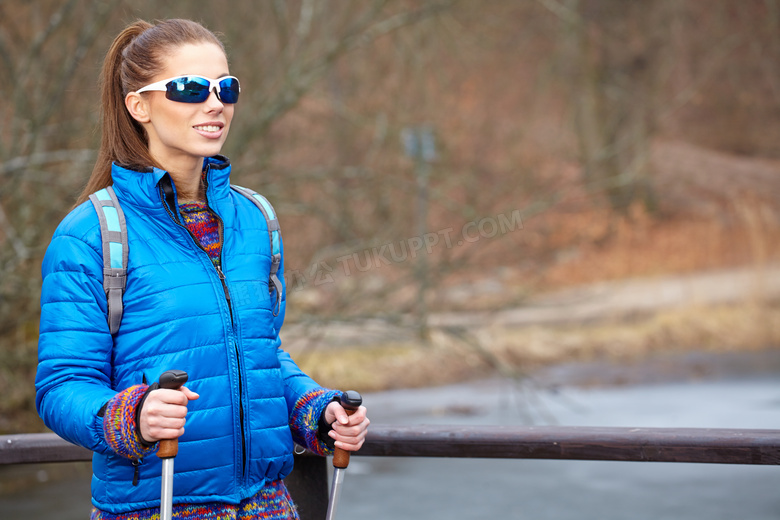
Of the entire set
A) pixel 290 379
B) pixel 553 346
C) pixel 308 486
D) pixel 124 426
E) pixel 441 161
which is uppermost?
pixel 441 161

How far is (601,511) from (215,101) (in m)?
4.92

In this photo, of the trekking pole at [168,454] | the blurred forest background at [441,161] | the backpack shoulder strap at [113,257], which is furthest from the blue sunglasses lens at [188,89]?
the blurred forest background at [441,161]

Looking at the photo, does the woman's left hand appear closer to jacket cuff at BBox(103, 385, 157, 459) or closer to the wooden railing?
jacket cuff at BBox(103, 385, 157, 459)

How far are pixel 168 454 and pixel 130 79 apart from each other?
759 millimetres

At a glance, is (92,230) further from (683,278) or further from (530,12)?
(530,12)

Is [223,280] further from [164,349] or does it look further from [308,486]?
[308,486]

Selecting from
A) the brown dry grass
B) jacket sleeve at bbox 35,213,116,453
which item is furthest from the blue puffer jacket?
the brown dry grass

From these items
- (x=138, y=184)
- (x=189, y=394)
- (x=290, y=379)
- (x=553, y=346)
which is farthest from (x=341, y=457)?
(x=553, y=346)

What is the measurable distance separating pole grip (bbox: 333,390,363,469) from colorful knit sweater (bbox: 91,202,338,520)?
0.20ft

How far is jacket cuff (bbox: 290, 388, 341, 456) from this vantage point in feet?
6.14

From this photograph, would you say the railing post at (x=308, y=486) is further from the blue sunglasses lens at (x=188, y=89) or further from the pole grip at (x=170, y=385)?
the blue sunglasses lens at (x=188, y=89)

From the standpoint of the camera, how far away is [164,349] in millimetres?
1666

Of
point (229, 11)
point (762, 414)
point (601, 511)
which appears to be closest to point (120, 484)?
point (601, 511)

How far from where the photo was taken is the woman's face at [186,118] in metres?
1.81
